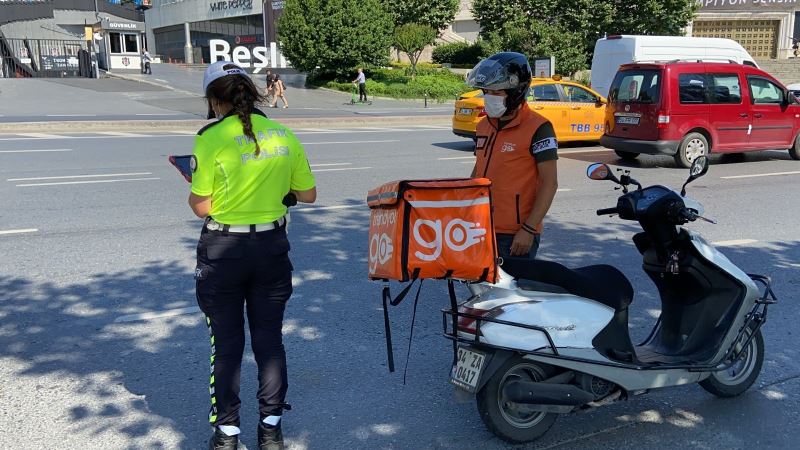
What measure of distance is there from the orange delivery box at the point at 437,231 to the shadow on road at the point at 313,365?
972 millimetres

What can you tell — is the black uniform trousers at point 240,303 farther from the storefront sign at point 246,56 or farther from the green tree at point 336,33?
the storefront sign at point 246,56

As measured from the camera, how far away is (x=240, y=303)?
3.18 metres

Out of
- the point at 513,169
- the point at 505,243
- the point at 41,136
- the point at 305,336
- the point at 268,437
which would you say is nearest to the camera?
the point at 268,437

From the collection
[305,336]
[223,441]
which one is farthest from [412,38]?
[223,441]

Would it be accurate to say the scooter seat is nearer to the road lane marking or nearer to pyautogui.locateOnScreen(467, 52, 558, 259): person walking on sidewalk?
pyautogui.locateOnScreen(467, 52, 558, 259): person walking on sidewalk

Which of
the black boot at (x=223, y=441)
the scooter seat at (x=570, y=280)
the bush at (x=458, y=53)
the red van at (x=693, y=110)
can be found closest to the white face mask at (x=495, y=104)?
the scooter seat at (x=570, y=280)

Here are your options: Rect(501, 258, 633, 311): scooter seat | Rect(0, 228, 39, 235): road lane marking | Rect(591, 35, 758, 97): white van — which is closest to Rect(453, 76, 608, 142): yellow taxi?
Rect(591, 35, 758, 97): white van

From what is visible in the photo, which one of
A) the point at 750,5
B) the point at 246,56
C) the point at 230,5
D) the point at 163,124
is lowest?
the point at 163,124

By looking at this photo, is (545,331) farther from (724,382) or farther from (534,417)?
(724,382)

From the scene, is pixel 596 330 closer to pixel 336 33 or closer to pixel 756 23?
pixel 336 33

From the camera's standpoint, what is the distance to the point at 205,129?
3.00 m

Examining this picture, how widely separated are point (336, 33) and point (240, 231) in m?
31.4

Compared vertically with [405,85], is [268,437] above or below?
below

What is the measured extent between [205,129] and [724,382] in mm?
3024
